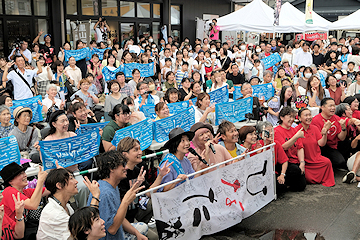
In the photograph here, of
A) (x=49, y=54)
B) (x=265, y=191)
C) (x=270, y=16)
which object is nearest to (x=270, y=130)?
(x=265, y=191)

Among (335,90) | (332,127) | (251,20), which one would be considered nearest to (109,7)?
(251,20)

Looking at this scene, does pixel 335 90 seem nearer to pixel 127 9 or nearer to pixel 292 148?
pixel 292 148

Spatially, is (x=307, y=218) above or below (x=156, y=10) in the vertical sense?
below

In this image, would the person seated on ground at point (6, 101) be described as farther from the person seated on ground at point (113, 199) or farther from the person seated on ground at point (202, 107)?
the person seated on ground at point (113, 199)

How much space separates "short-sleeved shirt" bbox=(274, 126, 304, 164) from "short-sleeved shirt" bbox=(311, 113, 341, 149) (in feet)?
3.35

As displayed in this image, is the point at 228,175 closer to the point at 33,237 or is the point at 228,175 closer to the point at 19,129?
the point at 33,237

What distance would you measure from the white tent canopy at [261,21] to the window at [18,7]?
8.62m

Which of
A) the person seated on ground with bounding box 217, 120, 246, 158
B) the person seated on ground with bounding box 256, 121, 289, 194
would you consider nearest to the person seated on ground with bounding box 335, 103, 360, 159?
the person seated on ground with bounding box 256, 121, 289, 194

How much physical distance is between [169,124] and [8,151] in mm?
2941

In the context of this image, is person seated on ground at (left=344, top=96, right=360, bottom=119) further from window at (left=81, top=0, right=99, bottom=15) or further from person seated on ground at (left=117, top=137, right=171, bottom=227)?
window at (left=81, top=0, right=99, bottom=15)

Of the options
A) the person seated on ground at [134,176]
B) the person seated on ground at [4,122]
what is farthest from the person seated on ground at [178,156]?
the person seated on ground at [4,122]

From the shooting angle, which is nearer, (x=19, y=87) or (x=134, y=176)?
(x=134, y=176)

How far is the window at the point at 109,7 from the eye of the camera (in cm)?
1873

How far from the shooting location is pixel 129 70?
12.1 m
